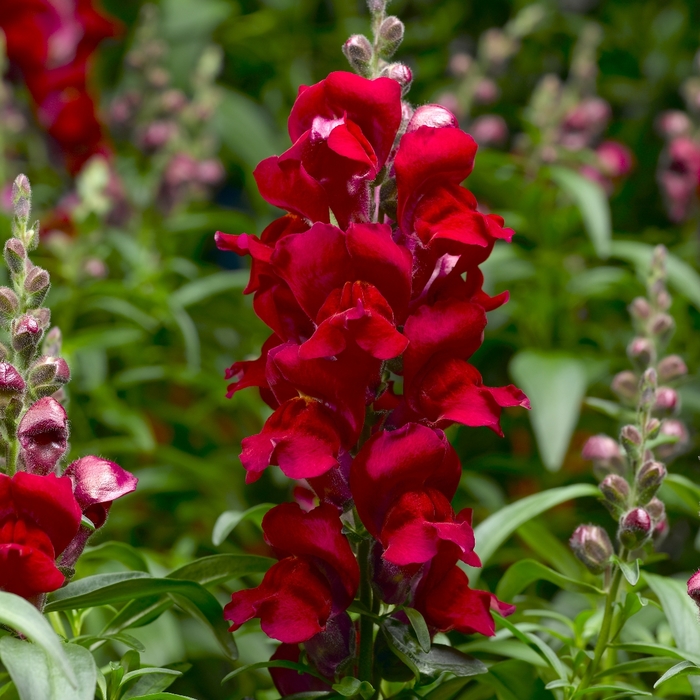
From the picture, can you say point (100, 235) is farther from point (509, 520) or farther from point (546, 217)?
point (509, 520)

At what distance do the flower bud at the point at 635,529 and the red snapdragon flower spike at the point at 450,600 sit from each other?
0.08m

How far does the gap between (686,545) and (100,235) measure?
0.79 meters

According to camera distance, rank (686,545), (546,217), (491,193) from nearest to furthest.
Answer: (686,545) < (546,217) < (491,193)

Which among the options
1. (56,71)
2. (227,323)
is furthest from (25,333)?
(56,71)

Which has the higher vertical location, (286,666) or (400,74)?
(400,74)

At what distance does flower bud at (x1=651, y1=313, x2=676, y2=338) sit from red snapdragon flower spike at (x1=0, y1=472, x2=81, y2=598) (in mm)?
452

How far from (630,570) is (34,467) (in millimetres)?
312

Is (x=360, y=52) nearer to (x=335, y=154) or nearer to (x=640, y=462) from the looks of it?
(x=335, y=154)

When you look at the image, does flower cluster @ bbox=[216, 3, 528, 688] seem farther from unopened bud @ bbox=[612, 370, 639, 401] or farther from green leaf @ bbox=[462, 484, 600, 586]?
unopened bud @ bbox=[612, 370, 639, 401]

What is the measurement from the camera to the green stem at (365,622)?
1.73ft

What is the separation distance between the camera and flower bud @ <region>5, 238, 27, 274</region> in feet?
1.68

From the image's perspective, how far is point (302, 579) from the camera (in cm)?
50

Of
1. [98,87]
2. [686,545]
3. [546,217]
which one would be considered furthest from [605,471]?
[98,87]

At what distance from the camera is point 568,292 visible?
1.19 metres
